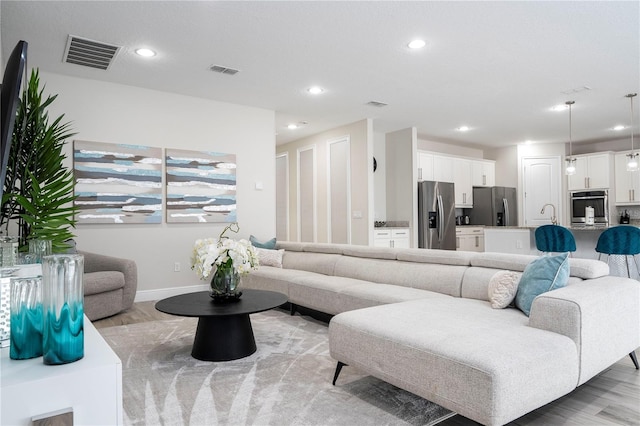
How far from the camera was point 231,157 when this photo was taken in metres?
5.60

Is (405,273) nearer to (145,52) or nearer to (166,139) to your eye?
(145,52)

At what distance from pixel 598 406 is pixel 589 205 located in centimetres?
708

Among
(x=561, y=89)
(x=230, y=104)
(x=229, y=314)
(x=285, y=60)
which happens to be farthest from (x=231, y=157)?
(x=561, y=89)

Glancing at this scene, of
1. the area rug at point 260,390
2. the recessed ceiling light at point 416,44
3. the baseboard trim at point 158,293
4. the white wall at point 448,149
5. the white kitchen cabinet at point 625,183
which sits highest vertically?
the recessed ceiling light at point 416,44

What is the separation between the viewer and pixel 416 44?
147 inches

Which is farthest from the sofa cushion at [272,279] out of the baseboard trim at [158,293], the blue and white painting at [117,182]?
the blue and white painting at [117,182]

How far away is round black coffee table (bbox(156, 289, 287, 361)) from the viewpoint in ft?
9.13

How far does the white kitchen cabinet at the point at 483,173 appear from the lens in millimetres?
8672

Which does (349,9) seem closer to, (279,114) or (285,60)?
(285,60)

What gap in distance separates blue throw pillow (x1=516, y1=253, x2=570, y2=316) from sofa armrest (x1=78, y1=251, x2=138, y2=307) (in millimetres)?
3547

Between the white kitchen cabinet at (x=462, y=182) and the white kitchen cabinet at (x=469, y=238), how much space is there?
559 mm

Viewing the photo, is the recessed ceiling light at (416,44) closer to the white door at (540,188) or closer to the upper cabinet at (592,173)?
the upper cabinet at (592,173)

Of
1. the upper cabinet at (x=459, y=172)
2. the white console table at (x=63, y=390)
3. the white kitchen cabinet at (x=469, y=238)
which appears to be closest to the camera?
the white console table at (x=63, y=390)

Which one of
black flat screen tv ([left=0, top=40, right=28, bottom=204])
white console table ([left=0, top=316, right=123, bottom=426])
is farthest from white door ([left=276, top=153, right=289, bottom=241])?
white console table ([left=0, top=316, right=123, bottom=426])
